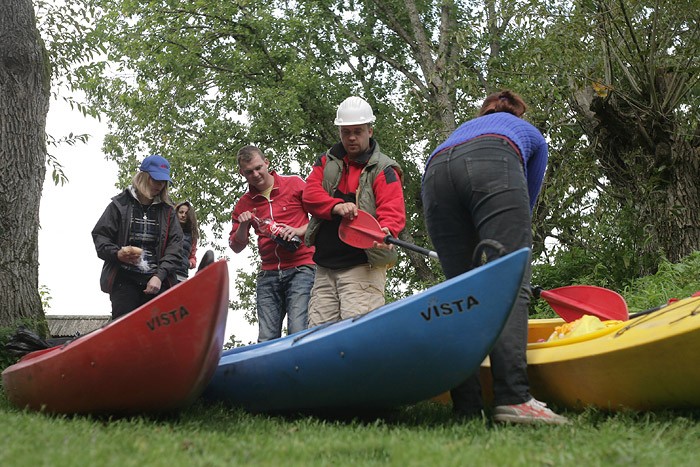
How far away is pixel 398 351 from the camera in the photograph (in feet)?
11.6

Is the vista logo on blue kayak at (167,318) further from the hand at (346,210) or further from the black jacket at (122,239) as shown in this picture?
the black jacket at (122,239)

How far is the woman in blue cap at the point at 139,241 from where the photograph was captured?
5648 mm

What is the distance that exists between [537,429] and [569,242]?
22.7 ft

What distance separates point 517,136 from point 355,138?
1.34 metres

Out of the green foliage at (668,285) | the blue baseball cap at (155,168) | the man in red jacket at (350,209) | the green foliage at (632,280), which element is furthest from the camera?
the green foliage at (632,280)

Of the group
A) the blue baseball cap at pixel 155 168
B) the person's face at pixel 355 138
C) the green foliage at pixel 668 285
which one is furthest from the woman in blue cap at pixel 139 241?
the green foliage at pixel 668 285

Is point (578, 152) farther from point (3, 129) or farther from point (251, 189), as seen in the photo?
point (3, 129)

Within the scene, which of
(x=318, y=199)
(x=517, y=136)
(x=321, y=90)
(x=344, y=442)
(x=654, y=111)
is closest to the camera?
(x=344, y=442)

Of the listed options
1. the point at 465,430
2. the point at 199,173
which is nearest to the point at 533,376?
the point at 465,430

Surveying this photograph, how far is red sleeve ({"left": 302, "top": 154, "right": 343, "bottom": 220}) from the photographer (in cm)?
494

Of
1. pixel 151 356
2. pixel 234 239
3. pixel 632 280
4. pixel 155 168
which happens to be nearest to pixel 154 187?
pixel 155 168

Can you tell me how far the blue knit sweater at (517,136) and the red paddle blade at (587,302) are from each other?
87cm

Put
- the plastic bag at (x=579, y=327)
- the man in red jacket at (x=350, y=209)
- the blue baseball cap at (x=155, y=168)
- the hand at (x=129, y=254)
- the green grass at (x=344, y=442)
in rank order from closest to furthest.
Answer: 1. the green grass at (x=344, y=442)
2. the plastic bag at (x=579, y=327)
3. the man in red jacket at (x=350, y=209)
4. the hand at (x=129, y=254)
5. the blue baseball cap at (x=155, y=168)

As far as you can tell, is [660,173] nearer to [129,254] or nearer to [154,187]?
[154,187]
